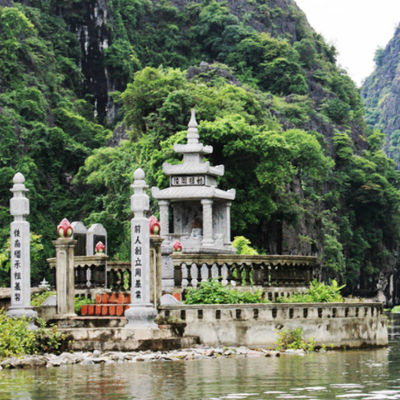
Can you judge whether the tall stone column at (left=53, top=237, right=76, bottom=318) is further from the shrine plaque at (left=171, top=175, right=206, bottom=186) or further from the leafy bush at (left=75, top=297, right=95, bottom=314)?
the shrine plaque at (left=171, top=175, right=206, bottom=186)

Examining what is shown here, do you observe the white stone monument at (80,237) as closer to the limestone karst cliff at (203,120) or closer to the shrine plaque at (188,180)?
the shrine plaque at (188,180)

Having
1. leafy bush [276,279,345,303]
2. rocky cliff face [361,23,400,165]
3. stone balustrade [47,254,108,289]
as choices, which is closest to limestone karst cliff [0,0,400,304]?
stone balustrade [47,254,108,289]

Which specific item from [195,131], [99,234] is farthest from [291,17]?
[99,234]

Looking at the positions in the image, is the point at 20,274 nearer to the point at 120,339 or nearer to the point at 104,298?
the point at 120,339

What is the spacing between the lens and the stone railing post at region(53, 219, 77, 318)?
24.5m

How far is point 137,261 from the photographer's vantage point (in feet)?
79.2

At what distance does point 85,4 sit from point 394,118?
90.1 meters

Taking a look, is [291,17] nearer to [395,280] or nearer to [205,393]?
[395,280]

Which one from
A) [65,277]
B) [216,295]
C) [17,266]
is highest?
[17,266]

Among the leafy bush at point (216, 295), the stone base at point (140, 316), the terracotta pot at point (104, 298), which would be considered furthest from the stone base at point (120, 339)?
the terracotta pot at point (104, 298)

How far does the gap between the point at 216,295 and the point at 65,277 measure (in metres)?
4.06

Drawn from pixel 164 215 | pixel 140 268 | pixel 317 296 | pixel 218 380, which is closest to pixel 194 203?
pixel 164 215

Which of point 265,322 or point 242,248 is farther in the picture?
point 242,248

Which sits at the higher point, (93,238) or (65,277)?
(93,238)
